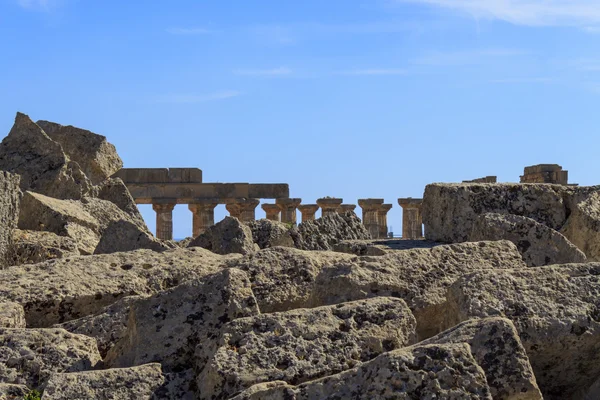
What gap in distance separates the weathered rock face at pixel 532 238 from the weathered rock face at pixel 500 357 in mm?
2913

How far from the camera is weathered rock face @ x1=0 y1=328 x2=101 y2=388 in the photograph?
513 cm

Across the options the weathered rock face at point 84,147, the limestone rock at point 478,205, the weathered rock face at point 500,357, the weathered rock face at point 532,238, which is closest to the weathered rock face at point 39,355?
the weathered rock face at point 500,357

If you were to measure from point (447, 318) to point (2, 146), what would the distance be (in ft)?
26.8

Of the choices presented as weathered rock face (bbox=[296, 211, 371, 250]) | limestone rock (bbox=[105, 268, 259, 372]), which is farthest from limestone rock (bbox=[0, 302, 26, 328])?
weathered rock face (bbox=[296, 211, 371, 250])

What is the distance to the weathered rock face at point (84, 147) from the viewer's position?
1425 centimetres

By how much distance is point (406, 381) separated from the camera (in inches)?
164

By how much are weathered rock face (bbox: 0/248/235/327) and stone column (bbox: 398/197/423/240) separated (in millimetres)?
37655

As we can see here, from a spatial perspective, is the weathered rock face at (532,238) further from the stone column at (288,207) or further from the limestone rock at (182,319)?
the stone column at (288,207)

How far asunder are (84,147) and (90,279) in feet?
25.6

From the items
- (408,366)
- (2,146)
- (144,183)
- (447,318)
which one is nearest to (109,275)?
(447,318)

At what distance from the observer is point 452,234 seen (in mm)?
8914

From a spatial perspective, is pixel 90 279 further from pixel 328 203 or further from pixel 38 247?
pixel 328 203

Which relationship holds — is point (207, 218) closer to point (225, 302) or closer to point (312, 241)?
point (312, 241)

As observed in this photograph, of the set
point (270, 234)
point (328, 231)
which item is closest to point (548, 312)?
point (270, 234)
